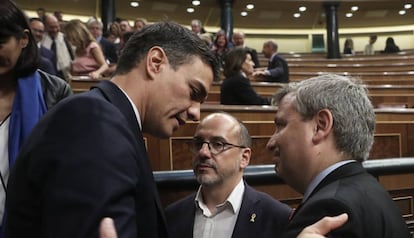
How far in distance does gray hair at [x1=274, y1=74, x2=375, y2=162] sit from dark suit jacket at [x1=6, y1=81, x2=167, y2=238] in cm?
52

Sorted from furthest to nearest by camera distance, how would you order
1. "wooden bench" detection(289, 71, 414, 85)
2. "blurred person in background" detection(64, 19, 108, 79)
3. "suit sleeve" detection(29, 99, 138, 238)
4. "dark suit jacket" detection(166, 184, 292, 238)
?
"wooden bench" detection(289, 71, 414, 85) < "blurred person in background" detection(64, 19, 108, 79) < "dark suit jacket" detection(166, 184, 292, 238) < "suit sleeve" detection(29, 99, 138, 238)

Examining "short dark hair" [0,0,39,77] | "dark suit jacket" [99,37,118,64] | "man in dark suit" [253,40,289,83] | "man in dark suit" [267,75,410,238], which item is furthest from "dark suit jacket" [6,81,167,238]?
"man in dark suit" [253,40,289,83]

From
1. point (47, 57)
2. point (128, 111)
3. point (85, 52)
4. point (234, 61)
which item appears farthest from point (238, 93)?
point (128, 111)

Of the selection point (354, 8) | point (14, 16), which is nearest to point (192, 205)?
point (14, 16)

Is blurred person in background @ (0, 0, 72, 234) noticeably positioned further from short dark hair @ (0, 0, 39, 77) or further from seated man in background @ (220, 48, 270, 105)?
seated man in background @ (220, 48, 270, 105)

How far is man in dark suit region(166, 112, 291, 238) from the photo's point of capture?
1715 mm

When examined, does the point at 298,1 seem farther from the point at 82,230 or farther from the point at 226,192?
the point at 82,230

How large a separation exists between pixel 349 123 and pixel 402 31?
17.8 m

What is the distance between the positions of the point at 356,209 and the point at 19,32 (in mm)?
1018

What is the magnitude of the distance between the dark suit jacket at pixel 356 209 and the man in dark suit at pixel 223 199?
634 millimetres

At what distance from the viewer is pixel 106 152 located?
77cm

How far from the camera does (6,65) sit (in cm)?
Result: 141

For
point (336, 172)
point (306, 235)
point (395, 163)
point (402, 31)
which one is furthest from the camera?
point (402, 31)

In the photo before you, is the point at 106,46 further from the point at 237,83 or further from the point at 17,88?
the point at 17,88
